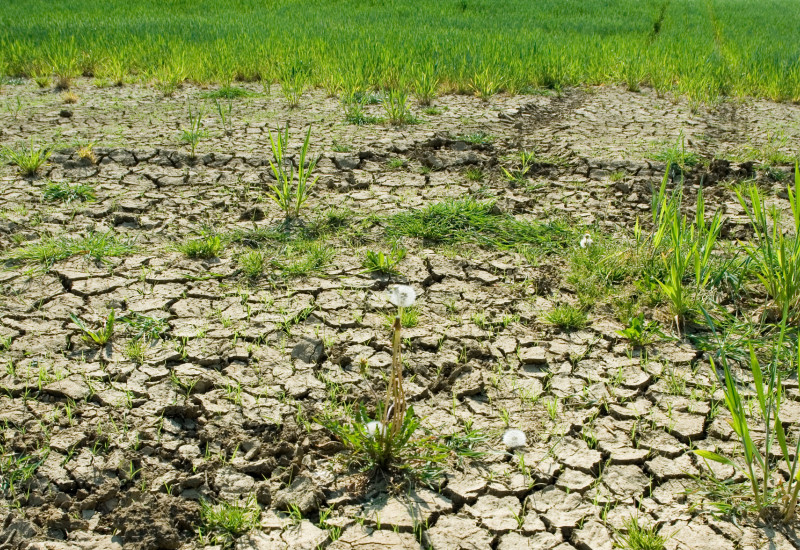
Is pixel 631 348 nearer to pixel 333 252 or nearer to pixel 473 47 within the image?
pixel 333 252

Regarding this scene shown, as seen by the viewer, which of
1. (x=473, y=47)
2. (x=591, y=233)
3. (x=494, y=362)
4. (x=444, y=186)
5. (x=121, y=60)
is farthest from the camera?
(x=473, y=47)

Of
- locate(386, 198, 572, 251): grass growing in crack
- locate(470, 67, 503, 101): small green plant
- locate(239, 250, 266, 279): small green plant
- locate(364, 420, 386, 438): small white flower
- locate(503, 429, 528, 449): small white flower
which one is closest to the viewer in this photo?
locate(364, 420, 386, 438): small white flower

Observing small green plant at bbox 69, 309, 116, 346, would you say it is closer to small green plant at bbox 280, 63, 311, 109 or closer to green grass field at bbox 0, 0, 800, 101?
small green plant at bbox 280, 63, 311, 109

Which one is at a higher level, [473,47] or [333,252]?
[473,47]

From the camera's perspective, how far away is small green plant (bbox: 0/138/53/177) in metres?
4.04

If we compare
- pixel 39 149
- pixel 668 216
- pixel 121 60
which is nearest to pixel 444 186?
pixel 668 216

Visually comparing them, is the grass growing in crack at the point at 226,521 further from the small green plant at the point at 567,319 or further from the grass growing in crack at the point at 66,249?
the grass growing in crack at the point at 66,249

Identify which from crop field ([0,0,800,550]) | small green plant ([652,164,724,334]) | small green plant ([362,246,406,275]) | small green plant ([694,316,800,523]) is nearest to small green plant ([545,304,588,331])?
crop field ([0,0,800,550])

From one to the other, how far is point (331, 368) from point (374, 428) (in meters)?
0.49

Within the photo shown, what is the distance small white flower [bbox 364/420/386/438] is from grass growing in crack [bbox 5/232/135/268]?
5.67 feet

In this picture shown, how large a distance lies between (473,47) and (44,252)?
5103 mm

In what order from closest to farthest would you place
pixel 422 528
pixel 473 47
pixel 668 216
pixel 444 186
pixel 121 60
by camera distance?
1. pixel 422 528
2. pixel 668 216
3. pixel 444 186
4. pixel 121 60
5. pixel 473 47

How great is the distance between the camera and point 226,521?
6.26 feet

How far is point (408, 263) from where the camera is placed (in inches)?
129
